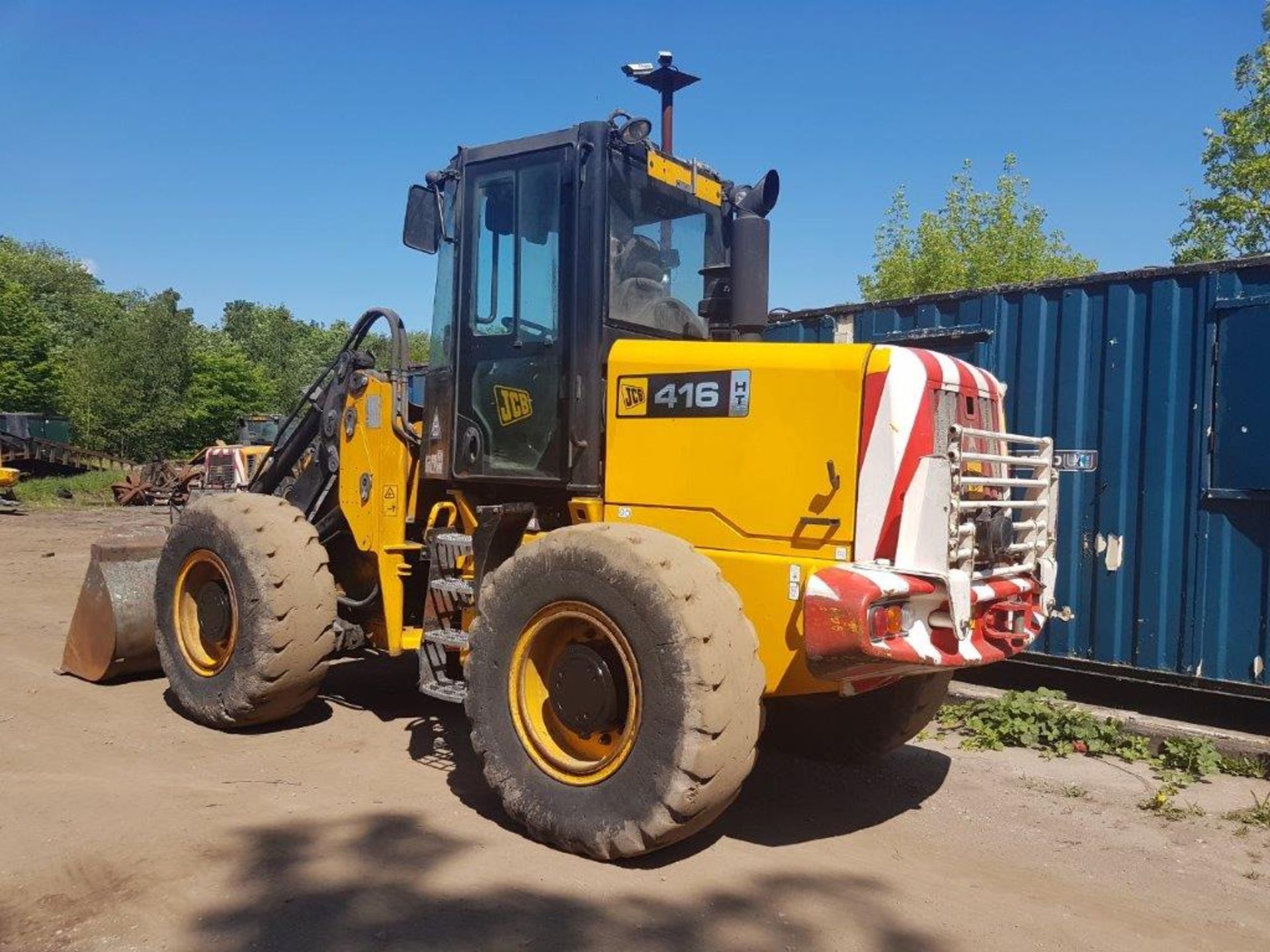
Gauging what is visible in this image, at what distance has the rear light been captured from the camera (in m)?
3.67

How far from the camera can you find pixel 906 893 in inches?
154

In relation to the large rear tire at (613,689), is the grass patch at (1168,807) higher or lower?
lower

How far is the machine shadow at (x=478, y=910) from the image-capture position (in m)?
3.37

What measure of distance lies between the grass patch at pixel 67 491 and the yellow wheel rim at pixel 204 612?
81.7 ft

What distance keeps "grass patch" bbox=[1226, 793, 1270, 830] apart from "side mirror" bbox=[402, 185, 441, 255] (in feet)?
16.5

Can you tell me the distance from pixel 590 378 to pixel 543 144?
4.05ft

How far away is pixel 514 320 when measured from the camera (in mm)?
5219

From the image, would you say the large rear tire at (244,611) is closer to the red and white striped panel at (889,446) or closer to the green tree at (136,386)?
the red and white striped panel at (889,446)

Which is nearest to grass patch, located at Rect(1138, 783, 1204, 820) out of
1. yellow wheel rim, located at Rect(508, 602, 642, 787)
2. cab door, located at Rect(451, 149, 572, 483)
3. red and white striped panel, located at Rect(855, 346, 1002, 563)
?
red and white striped panel, located at Rect(855, 346, 1002, 563)

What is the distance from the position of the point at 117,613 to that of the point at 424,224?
11.3 feet

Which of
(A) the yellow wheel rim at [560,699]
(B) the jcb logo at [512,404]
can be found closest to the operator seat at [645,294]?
(B) the jcb logo at [512,404]

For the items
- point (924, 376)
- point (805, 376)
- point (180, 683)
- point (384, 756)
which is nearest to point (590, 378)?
point (805, 376)

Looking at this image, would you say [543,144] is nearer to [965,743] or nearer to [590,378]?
[590,378]

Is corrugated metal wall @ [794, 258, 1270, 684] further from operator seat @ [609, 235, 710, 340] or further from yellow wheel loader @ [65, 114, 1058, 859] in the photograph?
operator seat @ [609, 235, 710, 340]
